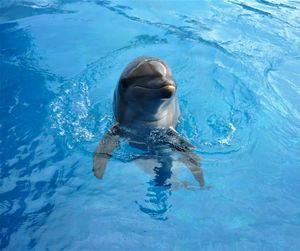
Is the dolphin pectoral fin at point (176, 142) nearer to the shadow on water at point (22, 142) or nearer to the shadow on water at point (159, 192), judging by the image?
the shadow on water at point (159, 192)

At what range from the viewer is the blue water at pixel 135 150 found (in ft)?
16.0

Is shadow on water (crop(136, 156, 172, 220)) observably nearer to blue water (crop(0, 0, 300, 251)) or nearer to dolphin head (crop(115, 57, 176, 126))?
blue water (crop(0, 0, 300, 251))

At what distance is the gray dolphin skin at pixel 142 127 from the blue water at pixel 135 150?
0.76ft

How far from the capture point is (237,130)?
676 centimetres

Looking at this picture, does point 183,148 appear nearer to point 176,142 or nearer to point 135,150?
point 176,142

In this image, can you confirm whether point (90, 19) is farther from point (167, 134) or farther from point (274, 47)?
point (167, 134)

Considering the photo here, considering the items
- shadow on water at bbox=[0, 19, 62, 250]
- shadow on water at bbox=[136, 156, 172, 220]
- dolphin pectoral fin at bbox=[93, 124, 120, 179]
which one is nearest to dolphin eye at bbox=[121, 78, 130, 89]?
dolphin pectoral fin at bbox=[93, 124, 120, 179]

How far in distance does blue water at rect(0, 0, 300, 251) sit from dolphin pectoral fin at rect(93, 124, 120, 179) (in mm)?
184

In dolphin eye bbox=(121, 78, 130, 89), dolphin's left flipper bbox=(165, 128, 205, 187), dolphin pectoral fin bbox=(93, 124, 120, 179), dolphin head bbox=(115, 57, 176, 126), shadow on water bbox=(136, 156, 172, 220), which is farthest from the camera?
dolphin's left flipper bbox=(165, 128, 205, 187)

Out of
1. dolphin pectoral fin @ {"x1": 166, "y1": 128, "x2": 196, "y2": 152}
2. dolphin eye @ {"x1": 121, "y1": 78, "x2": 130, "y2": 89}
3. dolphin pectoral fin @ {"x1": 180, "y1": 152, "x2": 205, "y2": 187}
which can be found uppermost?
dolphin eye @ {"x1": 121, "y1": 78, "x2": 130, "y2": 89}

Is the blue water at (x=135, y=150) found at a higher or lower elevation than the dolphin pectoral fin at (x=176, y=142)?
lower

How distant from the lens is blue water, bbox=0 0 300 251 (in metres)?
4.86

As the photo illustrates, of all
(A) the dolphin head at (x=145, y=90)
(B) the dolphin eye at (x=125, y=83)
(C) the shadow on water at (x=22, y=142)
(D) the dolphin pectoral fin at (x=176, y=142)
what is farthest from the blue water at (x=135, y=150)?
(B) the dolphin eye at (x=125, y=83)

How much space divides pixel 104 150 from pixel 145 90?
1.22m
